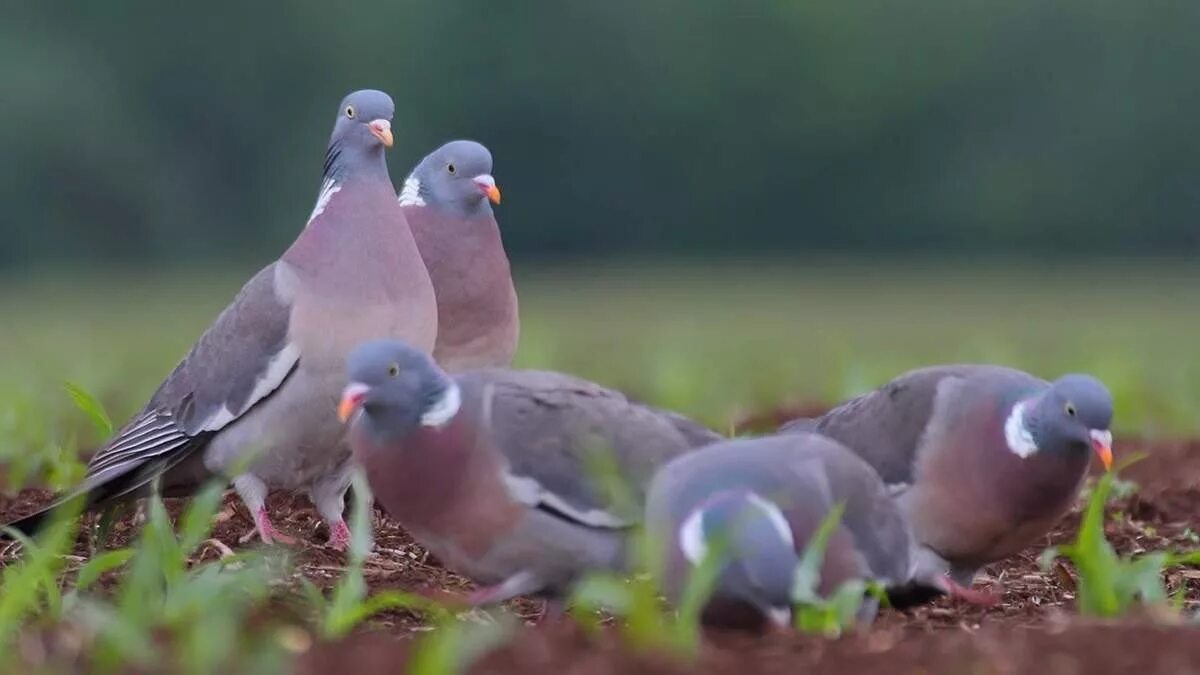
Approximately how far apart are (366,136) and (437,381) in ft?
5.33

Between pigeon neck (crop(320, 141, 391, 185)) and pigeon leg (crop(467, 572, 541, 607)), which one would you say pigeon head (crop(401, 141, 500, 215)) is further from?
pigeon leg (crop(467, 572, 541, 607))

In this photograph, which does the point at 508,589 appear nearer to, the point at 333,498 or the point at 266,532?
the point at 266,532

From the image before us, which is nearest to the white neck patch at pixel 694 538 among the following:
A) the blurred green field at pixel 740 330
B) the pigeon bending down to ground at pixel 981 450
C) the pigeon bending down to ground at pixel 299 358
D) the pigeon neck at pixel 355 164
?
the pigeon bending down to ground at pixel 981 450

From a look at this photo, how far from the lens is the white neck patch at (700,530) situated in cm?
427

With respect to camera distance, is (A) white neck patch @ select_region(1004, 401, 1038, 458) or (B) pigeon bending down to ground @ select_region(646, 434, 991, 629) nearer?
(B) pigeon bending down to ground @ select_region(646, 434, 991, 629)

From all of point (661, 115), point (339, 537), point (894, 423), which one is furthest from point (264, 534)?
point (661, 115)

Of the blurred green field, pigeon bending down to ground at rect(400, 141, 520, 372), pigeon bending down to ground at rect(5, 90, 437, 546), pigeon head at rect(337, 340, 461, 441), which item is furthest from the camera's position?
the blurred green field

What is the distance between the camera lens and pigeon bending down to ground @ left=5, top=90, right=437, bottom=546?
5.95m

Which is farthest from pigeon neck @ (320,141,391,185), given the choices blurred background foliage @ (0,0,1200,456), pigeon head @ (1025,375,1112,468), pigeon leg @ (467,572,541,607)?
blurred background foliage @ (0,0,1200,456)

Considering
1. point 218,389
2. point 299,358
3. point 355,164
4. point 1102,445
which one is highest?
point 355,164

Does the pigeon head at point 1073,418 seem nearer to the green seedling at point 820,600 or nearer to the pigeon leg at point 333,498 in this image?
the green seedling at point 820,600

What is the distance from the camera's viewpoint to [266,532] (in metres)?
6.02

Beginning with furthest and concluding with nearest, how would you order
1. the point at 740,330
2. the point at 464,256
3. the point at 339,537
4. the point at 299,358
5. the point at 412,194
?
the point at 740,330 < the point at 412,194 < the point at 464,256 < the point at 339,537 < the point at 299,358

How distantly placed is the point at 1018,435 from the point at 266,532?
6.87 ft
